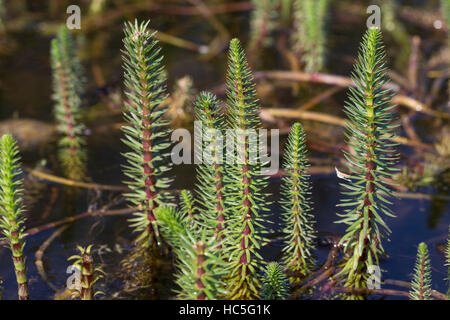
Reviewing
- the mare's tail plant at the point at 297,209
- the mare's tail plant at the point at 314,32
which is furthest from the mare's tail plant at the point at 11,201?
the mare's tail plant at the point at 314,32

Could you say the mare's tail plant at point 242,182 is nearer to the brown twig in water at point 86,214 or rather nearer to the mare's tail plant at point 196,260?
the mare's tail plant at point 196,260

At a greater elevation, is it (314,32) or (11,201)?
(314,32)

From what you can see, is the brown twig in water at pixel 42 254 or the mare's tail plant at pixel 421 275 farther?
the brown twig in water at pixel 42 254

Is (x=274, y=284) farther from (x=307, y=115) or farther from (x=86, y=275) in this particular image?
(x=307, y=115)

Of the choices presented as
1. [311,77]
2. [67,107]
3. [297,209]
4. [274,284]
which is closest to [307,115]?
[311,77]

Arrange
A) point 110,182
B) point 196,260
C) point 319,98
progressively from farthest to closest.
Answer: point 319,98
point 110,182
point 196,260

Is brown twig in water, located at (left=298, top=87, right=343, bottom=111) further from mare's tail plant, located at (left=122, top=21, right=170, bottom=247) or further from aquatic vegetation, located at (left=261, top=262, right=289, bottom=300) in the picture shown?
aquatic vegetation, located at (left=261, top=262, right=289, bottom=300)

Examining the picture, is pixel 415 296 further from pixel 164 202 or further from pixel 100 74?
pixel 100 74
